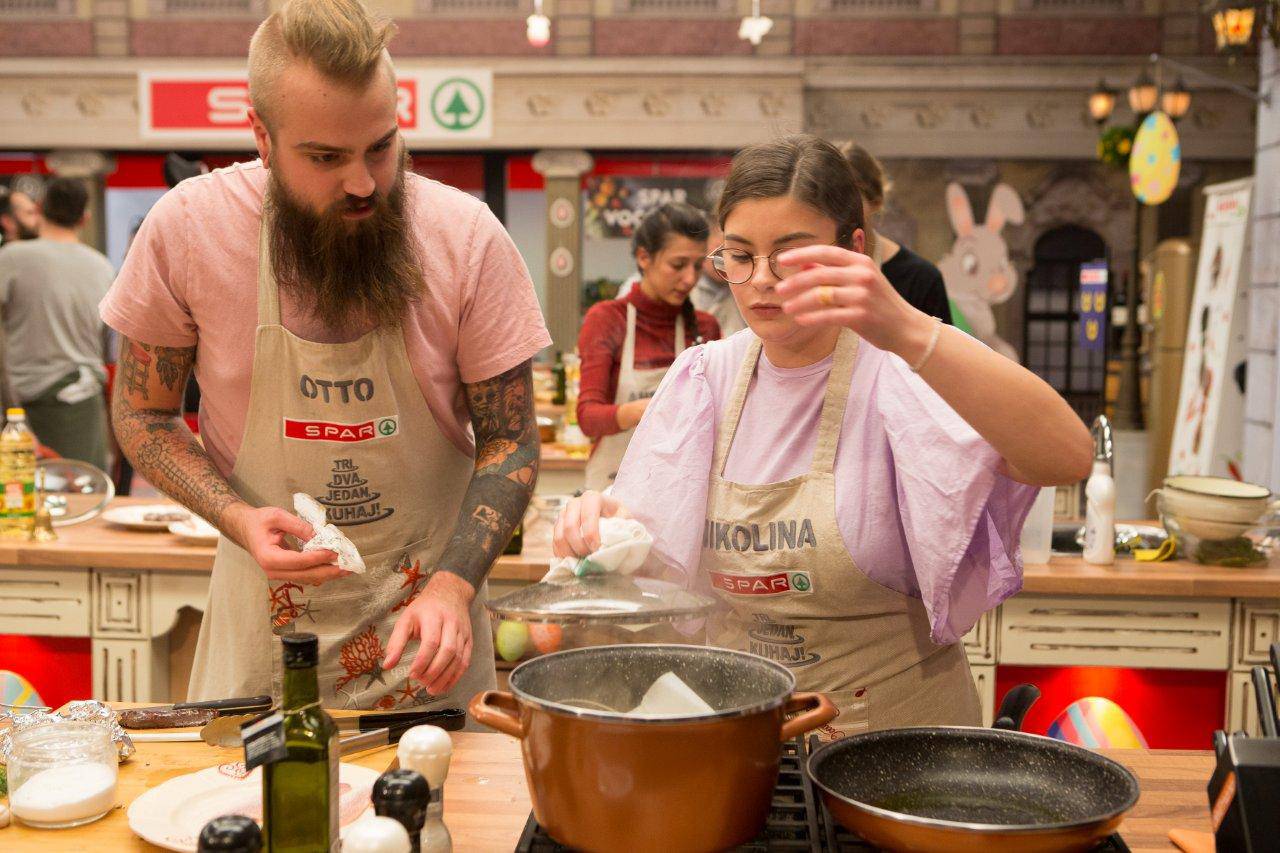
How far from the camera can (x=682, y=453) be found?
185 centimetres

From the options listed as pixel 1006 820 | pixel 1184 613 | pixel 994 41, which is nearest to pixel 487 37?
pixel 994 41

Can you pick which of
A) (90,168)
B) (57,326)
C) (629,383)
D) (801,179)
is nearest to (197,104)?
(90,168)

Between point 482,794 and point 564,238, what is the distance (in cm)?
999

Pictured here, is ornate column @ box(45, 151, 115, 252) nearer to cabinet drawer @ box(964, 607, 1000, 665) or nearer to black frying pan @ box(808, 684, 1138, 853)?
cabinet drawer @ box(964, 607, 1000, 665)

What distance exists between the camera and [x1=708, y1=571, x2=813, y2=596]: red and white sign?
179 centimetres

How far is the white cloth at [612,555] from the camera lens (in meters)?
1.49

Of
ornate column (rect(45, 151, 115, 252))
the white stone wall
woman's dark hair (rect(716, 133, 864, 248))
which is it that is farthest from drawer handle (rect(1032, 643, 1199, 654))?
ornate column (rect(45, 151, 115, 252))

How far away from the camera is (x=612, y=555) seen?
4.93ft

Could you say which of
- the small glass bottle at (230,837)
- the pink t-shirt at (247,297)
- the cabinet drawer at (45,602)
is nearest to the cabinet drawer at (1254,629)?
the pink t-shirt at (247,297)

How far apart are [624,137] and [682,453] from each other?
9.50m

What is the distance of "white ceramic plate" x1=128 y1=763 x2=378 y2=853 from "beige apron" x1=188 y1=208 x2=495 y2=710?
48 cm

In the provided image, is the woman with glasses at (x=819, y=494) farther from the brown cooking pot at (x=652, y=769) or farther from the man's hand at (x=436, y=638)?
the brown cooking pot at (x=652, y=769)

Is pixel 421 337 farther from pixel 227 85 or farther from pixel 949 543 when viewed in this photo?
pixel 227 85

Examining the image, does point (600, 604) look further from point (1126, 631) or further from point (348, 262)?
point (1126, 631)
